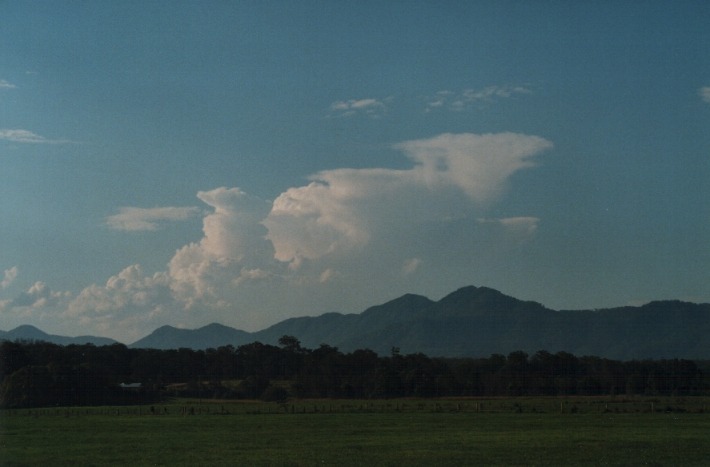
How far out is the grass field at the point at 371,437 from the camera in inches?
1304

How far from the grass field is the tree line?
19.7m

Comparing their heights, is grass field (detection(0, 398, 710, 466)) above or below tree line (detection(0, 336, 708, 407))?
below

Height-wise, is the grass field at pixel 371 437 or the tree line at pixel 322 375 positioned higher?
the tree line at pixel 322 375

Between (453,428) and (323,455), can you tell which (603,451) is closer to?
(323,455)

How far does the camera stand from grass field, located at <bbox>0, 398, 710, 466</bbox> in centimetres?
3312

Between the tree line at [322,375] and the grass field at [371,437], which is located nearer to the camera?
the grass field at [371,437]

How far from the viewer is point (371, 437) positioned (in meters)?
43.6

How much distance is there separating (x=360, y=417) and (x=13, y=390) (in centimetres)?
3880

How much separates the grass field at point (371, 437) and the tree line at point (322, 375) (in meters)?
19.7

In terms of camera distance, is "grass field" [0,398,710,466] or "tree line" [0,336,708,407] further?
"tree line" [0,336,708,407]

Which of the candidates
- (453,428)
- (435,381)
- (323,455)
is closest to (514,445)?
(323,455)

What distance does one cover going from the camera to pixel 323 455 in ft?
112

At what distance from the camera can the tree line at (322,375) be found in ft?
302

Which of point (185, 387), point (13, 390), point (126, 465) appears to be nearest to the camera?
point (126, 465)
